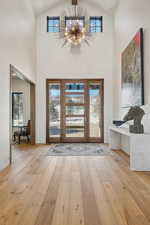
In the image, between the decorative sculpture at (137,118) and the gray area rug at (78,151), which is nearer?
the decorative sculpture at (137,118)

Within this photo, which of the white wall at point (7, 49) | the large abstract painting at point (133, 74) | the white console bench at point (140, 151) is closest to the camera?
the white console bench at point (140, 151)

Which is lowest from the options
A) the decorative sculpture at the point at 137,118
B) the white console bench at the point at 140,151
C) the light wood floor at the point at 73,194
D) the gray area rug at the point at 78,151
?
the gray area rug at the point at 78,151

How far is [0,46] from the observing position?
345cm

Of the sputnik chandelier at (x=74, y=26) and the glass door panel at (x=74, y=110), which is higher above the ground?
the sputnik chandelier at (x=74, y=26)

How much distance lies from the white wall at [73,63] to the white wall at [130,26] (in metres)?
0.56

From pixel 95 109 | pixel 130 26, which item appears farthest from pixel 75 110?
pixel 130 26

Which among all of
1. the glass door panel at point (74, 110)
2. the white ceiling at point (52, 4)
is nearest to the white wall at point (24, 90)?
the glass door panel at point (74, 110)

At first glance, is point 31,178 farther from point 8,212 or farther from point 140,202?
point 140,202

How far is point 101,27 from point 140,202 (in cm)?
651

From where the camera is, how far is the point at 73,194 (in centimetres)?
239

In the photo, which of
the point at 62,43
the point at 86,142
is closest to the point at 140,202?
the point at 86,142

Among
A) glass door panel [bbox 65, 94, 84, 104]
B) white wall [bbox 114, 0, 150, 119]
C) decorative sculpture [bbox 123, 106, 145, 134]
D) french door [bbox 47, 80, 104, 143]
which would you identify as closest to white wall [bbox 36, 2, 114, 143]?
french door [bbox 47, 80, 104, 143]

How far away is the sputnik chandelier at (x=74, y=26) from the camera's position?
6.50 meters

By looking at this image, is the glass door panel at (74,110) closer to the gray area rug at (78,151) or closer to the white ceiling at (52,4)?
the gray area rug at (78,151)
